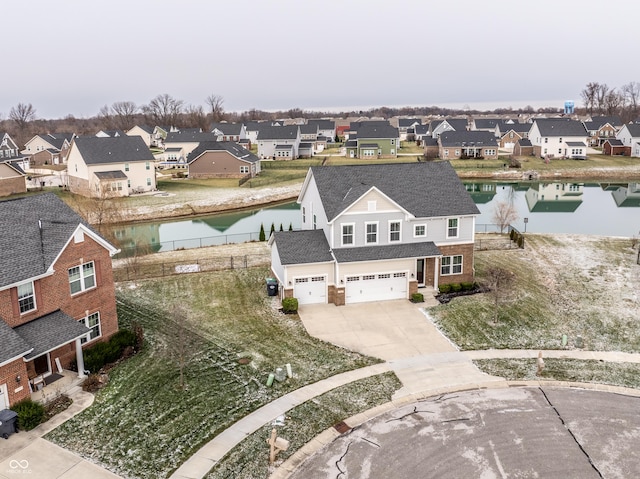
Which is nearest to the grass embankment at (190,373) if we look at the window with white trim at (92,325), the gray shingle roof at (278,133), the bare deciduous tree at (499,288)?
the window with white trim at (92,325)

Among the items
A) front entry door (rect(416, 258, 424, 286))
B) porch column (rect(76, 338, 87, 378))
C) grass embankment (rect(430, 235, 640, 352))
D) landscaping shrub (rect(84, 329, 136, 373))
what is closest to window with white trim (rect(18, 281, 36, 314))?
porch column (rect(76, 338, 87, 378))

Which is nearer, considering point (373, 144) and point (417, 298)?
point (417, 298)

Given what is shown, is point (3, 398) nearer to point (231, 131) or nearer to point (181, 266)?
point (181, 266)

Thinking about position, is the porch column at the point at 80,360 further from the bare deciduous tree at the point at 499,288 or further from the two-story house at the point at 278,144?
the two-story house at the point at 278,144

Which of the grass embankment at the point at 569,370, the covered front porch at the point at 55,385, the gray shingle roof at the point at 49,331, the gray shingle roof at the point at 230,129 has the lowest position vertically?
the grass embankment at the point at 569,370

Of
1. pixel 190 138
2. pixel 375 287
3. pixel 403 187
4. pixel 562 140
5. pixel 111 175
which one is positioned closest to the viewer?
pixel 375 287

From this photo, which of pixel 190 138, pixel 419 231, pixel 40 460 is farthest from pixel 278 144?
pixel 40 460

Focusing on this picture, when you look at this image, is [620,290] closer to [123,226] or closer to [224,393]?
[224,393]
